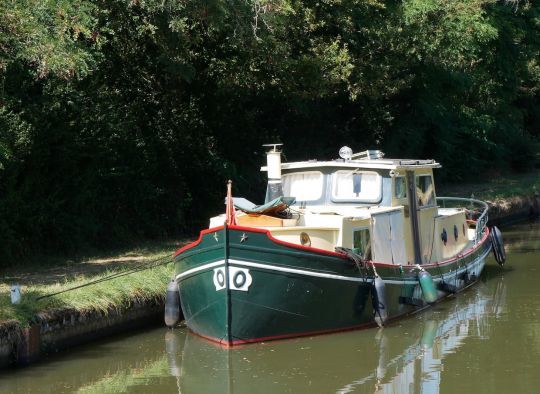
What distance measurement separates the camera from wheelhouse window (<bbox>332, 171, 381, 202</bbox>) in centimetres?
1570

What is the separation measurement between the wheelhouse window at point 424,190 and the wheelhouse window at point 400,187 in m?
0.65

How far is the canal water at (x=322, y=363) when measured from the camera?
38.5ft

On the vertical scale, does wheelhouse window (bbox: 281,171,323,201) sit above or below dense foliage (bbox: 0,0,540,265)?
below

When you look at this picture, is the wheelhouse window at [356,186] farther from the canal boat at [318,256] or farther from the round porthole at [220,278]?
the round porthole at [220,278]

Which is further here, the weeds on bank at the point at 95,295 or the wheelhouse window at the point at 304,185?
the wheelhouse window at the point at 304,185

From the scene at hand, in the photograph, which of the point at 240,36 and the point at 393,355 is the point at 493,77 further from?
the point at 393,355

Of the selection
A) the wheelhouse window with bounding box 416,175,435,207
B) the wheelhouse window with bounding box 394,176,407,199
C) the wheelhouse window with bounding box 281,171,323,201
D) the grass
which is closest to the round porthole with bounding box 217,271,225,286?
the wheelhouse window with bounding box 281,171,323,201

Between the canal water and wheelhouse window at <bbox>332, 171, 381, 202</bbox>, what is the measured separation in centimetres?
207

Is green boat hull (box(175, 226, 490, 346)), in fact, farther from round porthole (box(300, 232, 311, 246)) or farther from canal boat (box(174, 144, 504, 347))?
round porthole (box(300, 232, 311, 246))

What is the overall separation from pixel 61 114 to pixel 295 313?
22.2ft

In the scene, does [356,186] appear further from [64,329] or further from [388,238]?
[64,329]

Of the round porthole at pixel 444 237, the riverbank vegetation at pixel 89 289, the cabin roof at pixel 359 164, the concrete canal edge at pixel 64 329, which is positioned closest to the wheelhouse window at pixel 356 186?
the cabin roof at pixel 359 164

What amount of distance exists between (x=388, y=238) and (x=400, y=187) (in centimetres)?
109

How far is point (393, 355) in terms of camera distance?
13.3m
